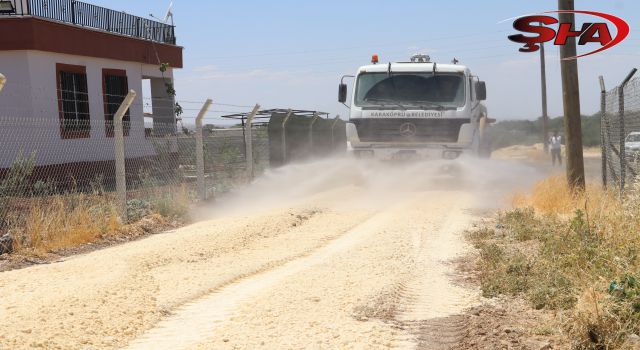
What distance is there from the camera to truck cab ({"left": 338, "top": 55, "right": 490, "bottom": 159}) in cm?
1778

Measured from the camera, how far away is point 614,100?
12.5 m

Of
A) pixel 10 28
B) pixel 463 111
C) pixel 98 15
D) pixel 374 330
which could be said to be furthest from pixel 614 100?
pixel 98 15

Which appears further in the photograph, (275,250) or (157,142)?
(157,142)

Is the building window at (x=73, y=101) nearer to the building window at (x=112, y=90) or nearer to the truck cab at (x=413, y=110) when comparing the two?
the building window at (x=112, y=90)

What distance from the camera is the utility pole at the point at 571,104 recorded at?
12.6m

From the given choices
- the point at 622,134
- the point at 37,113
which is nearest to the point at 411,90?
the point at 622,134

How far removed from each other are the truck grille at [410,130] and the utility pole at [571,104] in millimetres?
4670

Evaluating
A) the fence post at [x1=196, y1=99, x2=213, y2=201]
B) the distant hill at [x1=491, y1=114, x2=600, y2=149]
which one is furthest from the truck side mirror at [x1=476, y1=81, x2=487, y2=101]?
the distant hill at [x1=491, y1=114, x2=600, y2=149]

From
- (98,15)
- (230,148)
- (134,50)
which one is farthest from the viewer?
(134,50)

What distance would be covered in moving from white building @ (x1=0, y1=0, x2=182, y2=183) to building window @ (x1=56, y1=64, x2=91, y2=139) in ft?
0.08

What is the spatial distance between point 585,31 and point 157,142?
45.3 ft

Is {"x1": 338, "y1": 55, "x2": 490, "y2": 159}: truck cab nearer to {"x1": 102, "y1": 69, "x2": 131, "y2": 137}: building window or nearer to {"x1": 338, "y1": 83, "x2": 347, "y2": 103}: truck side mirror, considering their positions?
{"x1": 338, "y1": 83, "x2": 347, "y2": 103}: truck side mirror

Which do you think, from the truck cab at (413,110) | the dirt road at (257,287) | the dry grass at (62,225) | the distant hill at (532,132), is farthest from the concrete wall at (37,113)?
the distant hill at (532,132)

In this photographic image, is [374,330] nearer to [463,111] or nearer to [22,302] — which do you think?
[22,302]
